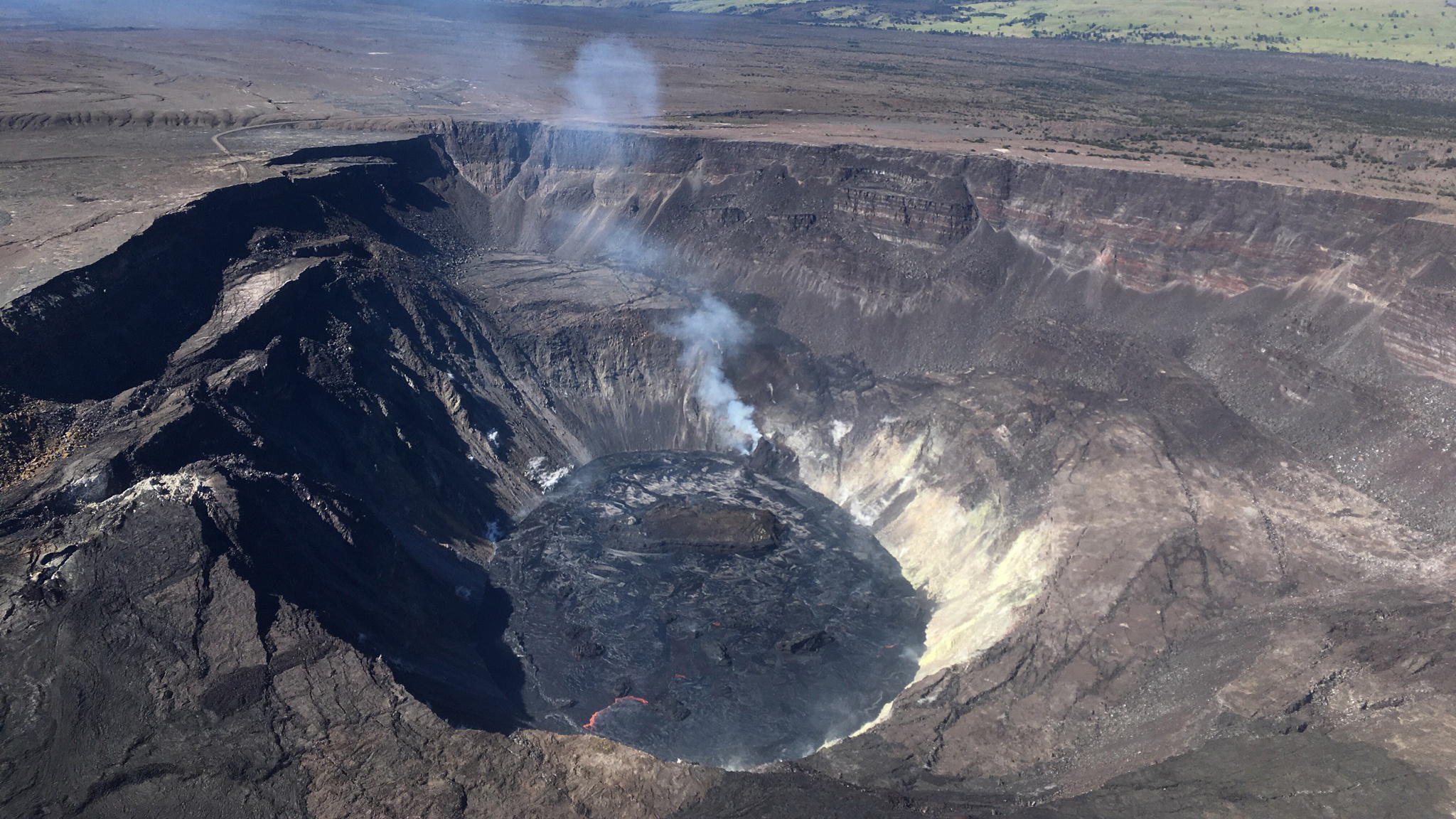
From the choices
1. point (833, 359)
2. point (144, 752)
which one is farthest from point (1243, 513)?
point (144, 752)

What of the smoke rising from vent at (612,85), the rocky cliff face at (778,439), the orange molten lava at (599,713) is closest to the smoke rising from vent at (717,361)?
the rocky cliff face at (778,439)

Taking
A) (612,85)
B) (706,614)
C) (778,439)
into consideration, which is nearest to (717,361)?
(778,439)

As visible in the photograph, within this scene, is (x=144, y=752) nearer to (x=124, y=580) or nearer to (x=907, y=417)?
(x=124, y=580)

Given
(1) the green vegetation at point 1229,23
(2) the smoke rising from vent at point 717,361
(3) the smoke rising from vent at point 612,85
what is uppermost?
(1) the green vegetation at point 1229,23

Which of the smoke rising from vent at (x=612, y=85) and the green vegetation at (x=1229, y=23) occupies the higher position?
the green vegetation at (x=1229, y=23)

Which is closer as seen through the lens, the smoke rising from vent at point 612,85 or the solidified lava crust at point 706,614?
the solidified lava crust at point 706,614

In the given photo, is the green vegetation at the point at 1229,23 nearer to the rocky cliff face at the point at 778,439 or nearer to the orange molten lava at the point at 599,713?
the rocky cliff face at the point at 778,439

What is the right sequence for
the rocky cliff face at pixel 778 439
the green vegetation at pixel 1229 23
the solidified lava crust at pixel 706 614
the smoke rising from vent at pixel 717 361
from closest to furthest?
1. the rocky cliff face at pixel 778 439
2. the solidified lava crust at pixel 706 614
3. the smoke rising from vent at pixel 717 361
4. the green vegetation at pixel 1229 23
